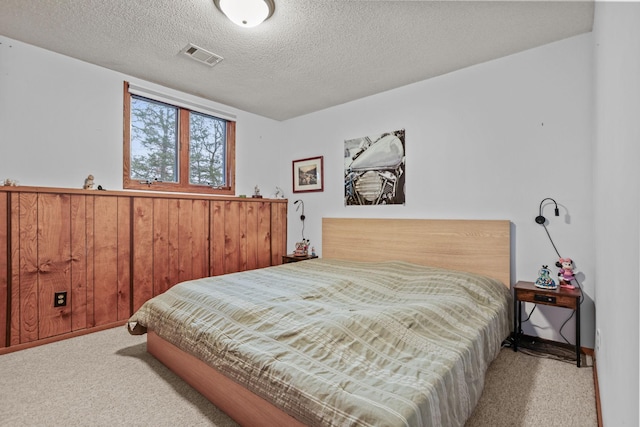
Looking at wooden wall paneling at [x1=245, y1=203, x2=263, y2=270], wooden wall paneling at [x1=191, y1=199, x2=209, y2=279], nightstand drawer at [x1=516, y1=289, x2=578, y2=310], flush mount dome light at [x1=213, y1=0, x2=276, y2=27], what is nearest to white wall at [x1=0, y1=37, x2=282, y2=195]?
wooden wall paneling at [x1=191, y1=199, x2=209, y2=279]

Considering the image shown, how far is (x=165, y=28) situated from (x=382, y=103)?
2.24 meters

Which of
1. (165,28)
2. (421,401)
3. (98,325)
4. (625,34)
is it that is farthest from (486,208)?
(98,325)

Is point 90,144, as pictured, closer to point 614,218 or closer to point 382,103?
point 382,103

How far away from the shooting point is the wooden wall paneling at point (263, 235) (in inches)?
161

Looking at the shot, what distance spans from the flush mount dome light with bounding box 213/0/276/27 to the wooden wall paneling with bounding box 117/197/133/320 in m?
2.00

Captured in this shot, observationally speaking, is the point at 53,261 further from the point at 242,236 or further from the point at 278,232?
the point at 278,232

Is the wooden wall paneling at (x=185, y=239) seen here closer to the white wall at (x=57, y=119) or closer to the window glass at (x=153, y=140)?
the window glass at (x=153, y=140)

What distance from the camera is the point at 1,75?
7.92 feet

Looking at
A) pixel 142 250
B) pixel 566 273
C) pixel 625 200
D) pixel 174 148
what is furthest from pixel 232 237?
pixel 625 200

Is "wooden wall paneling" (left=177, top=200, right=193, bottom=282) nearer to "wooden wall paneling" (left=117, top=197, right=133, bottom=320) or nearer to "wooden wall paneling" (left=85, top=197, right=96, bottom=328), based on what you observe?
"wooden wall paneling" (left=117, top=197, right=133, bottom=320)

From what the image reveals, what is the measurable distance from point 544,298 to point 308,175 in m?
2.94

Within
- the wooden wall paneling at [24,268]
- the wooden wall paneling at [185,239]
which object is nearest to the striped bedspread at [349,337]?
the wooden wall paneling at [24,268]

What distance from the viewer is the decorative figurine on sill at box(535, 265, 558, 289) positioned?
227cm

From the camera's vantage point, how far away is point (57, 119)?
8.77 ft
